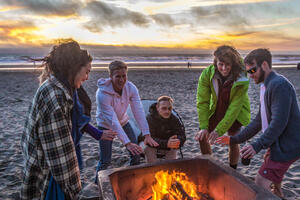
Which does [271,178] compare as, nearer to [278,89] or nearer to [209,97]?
[278,89]

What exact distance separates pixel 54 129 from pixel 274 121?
261cm

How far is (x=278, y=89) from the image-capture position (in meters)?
2.94

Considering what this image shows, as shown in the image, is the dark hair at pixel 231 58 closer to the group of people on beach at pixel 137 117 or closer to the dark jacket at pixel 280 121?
the group of people on beach at pixel 137 117

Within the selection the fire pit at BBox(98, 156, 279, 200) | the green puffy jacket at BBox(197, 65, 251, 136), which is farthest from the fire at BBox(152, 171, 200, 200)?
the green puffy jacket at BBox(197, 65, 251, 136)

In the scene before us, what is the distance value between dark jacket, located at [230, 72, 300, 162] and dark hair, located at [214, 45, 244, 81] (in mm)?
790

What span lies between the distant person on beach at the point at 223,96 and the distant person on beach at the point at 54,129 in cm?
225

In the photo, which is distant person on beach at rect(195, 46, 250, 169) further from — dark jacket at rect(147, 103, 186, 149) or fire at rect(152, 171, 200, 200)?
fire at rect(152, 171, 200, 200)

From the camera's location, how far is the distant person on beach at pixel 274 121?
293 cm

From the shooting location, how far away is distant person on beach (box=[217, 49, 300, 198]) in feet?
A: 9.62

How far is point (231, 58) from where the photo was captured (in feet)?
12.4

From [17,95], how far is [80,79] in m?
13.4

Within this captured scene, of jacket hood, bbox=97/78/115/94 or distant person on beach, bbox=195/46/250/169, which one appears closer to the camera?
distant person on beach, bbox=195/46/250/169

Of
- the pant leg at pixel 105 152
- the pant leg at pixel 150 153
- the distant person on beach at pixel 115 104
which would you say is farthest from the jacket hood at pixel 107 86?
the pant leg at pixel 150 153

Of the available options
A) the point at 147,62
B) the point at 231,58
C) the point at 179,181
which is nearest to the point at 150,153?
the point at 179,181
